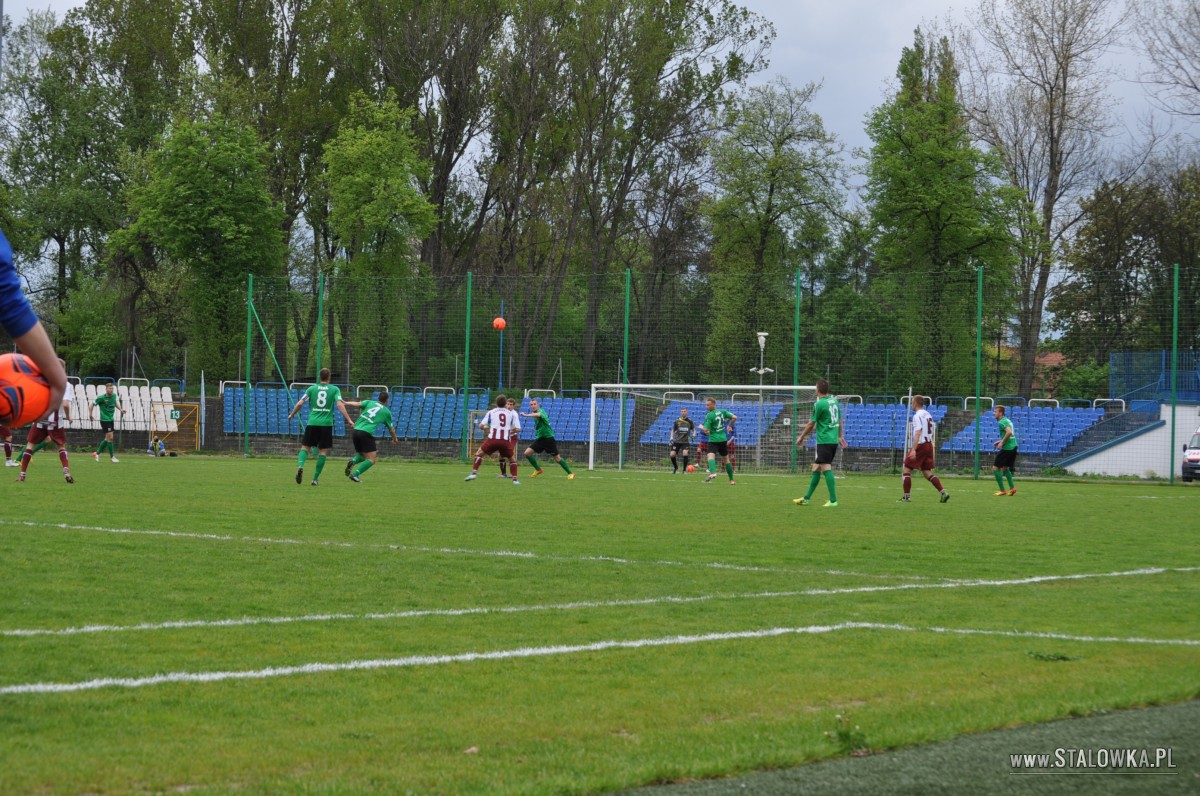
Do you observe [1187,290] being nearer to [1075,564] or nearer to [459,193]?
[1075,564]

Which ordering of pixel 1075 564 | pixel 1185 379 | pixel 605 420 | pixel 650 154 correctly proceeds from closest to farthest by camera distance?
pixel 1075 564 < pixel 1185 379 < pixel 605 420 < pixel 650 154

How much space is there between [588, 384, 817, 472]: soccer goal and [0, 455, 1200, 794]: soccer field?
20018mm

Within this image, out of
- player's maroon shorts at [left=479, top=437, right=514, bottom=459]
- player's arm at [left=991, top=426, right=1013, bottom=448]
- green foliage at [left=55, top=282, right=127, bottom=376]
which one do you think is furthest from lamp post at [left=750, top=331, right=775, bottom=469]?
green foliage at [left=55, top=282, right=127, bottom=376]

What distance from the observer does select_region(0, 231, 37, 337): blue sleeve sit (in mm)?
4566

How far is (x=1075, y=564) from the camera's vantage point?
11.7m

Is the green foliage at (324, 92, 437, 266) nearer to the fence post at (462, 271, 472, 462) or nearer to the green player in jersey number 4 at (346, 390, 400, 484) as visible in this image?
the fence post at (462, 271, 472, 462)

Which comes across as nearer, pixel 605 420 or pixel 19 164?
pixel 605 420

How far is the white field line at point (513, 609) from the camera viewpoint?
7043 mm

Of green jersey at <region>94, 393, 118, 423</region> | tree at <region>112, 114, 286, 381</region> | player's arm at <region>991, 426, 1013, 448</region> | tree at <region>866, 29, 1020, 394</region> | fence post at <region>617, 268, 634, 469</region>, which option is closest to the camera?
player's arm at <region>991, 426, 1013, 448</region>

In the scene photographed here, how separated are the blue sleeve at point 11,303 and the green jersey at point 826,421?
1697cm

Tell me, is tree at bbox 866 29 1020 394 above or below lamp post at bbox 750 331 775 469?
above

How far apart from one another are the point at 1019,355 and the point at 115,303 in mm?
42038

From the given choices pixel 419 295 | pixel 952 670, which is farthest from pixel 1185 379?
pixel 952 670

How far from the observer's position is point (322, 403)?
22.8 metres
